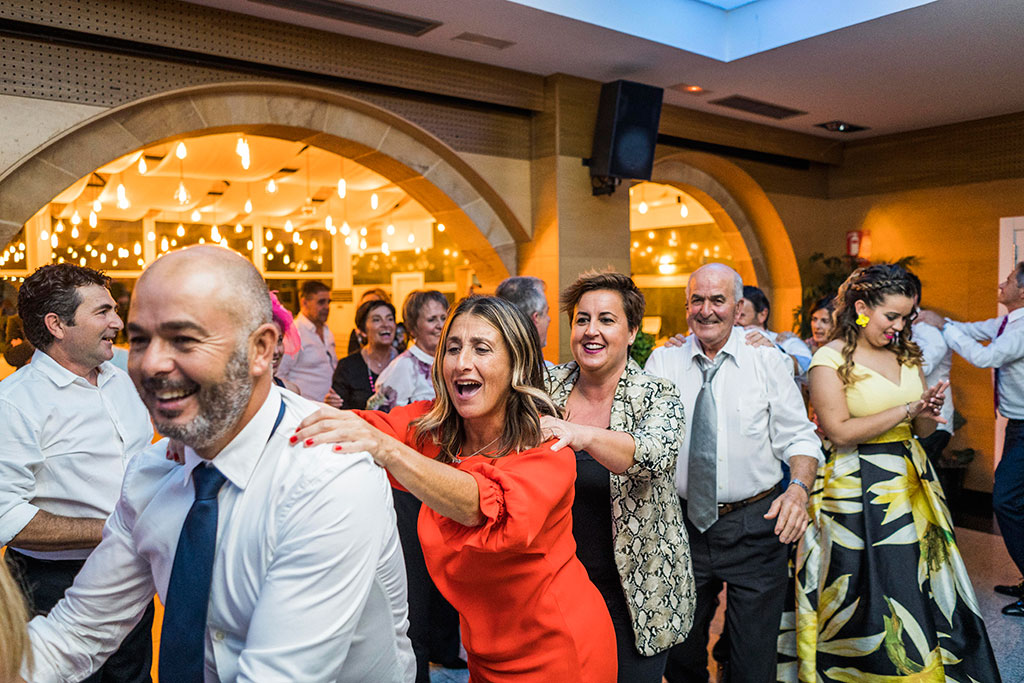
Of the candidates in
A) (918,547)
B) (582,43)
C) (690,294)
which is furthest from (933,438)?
(582,43)

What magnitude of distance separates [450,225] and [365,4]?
2075mm

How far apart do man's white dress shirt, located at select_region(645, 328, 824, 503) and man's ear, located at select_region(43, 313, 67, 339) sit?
6.87ft

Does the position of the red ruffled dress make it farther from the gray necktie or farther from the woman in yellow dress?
the woman in yellow dress

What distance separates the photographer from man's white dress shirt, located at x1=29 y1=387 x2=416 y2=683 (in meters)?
1.16

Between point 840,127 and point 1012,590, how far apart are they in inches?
187

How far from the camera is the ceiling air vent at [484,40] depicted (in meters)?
5.12

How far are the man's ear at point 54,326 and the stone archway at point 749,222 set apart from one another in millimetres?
6226

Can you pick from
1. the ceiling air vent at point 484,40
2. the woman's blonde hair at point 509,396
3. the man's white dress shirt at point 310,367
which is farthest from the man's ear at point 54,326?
the ceiling air vent at point 484,40

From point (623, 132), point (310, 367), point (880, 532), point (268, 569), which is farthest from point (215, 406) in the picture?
point (623, 132)

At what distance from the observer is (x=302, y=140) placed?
5645 millimetres

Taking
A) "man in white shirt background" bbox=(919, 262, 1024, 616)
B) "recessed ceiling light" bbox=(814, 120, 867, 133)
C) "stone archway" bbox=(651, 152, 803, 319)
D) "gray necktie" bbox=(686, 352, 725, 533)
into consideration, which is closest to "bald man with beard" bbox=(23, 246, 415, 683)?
"gray necktie" bbox=(686, 352, 725, 533)

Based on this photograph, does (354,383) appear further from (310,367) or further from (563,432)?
(563,432)

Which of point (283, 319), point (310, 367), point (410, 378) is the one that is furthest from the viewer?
point (310, 367)

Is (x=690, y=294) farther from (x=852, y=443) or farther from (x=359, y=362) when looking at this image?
(x=359, y=362)
